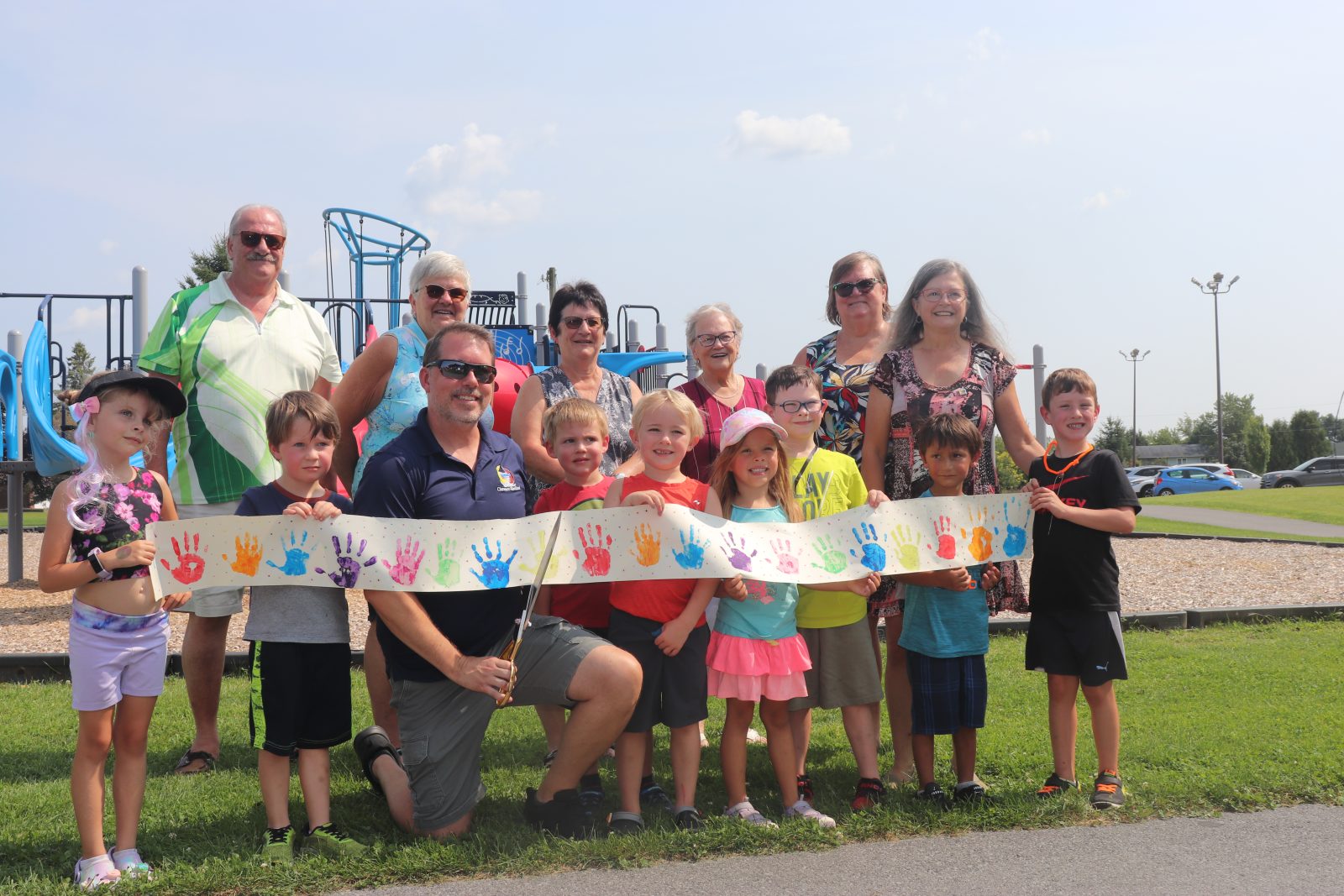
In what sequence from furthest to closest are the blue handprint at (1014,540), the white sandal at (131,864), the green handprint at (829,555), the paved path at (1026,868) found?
the blue handprint at (1014,540) < the green handprint at (829,555) < the white sandal at (131,864) < the paved path at (1026,868)

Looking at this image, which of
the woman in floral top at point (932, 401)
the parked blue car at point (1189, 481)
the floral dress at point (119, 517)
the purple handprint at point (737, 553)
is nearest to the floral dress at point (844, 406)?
the woman in floral top at point (932, 401)

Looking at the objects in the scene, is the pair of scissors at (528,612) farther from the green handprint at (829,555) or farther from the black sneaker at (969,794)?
the black sneaker at (969,794)

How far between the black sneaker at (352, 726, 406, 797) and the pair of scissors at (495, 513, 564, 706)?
2.40ft

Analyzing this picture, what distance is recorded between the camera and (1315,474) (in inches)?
1779

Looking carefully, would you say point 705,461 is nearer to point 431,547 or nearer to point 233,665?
point 431,547

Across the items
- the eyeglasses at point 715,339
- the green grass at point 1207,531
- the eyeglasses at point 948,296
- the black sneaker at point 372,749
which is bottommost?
the green grass at point 1207,531

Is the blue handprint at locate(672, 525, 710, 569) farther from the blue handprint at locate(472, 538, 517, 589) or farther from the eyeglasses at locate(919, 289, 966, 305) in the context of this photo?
the eyeglasses at locate(919, 289, 966, 305)

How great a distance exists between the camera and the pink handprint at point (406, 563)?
13.3 feet

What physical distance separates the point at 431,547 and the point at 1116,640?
282 centimetres

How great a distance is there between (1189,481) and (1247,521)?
26.3 metres

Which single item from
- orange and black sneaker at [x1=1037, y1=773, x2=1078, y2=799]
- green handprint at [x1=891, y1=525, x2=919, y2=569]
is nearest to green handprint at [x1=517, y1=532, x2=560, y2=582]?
green handprint at [x1=891, y1=525, x2=919, y2=569]

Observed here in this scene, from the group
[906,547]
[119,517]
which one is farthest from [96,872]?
[906,547]

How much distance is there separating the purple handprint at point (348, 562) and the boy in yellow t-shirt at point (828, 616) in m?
1.78

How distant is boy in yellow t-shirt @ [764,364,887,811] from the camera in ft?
14.5
